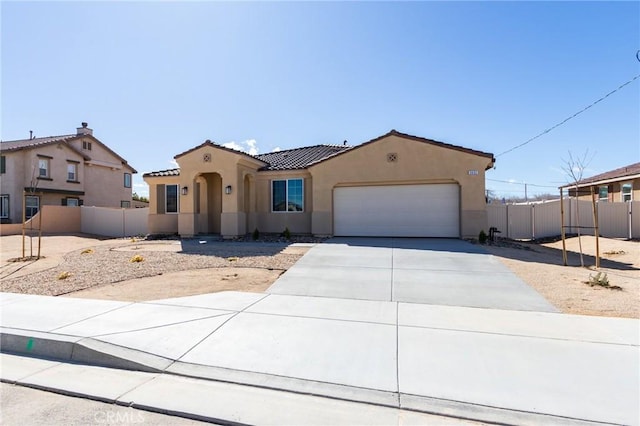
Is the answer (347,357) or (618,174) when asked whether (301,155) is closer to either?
(347,357)

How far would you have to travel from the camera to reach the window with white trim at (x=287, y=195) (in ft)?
57.9

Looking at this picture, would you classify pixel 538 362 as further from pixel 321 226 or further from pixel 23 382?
pixel 321 226

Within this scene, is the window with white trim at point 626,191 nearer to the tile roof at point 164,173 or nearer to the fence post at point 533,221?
the fence post at point 533,221

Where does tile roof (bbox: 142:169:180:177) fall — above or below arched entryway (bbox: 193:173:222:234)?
above

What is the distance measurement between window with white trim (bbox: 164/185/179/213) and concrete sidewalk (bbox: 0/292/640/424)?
13612 millimetres

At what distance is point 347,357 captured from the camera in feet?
13.9

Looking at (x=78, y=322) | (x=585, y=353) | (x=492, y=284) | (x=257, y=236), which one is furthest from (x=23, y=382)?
(x=257, y=236)

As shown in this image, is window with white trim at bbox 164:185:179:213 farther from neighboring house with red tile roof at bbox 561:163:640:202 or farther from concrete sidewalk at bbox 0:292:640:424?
neighboring house with red tile roof at bbox 561:163:640:202

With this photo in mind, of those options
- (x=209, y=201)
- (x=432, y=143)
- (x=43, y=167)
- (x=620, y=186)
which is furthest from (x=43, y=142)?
(x=620, y=186)

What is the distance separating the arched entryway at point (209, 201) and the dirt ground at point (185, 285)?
9.60 metres

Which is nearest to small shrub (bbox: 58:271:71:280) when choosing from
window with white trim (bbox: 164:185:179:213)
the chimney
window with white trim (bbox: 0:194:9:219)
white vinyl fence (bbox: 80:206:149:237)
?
window with white trim (bbox: 164:185:179:213)

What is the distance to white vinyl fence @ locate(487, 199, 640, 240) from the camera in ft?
58.6

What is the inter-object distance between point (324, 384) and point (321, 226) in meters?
13.0

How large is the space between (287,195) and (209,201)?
15.0 ft
